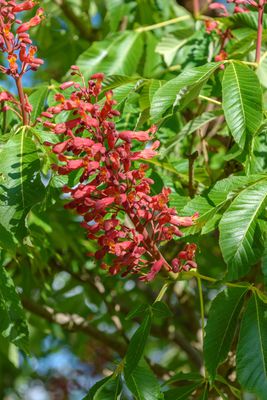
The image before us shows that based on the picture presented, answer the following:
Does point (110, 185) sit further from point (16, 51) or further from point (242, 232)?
point (16, 51)

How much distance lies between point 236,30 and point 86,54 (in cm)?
52

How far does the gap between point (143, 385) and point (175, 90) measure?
2.18 feet

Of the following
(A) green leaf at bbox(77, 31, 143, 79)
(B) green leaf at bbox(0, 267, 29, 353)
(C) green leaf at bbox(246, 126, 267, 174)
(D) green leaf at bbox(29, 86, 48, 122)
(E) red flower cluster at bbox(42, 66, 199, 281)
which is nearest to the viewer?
(E) red flower cluster at bbox(42, 66, 199, 281)

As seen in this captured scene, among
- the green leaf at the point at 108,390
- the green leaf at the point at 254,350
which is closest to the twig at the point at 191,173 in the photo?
the green leaf at the point at 254,350

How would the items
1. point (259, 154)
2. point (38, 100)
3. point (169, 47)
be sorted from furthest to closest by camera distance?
point (169, 47), point (38, 100), point (259, 154)

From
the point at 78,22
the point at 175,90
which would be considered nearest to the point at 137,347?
the point at 175,90

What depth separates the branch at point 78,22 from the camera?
3398mm

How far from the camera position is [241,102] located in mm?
1728

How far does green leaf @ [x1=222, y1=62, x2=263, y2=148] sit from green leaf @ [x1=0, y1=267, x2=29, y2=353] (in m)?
0.63

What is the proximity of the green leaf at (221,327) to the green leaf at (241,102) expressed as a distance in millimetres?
334

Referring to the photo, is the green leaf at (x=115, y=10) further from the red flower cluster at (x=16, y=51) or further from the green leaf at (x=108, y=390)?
the green leaf at (x=108, y=390)

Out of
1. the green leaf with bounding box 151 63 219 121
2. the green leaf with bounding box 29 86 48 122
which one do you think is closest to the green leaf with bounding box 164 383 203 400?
the green leaf with bounding box 151 63 219 121

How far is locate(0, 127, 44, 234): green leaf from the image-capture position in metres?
1.60

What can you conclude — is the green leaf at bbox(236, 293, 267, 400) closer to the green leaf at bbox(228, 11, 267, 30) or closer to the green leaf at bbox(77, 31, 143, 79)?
the green leaf at bbox(228, 11, 267, 30)
